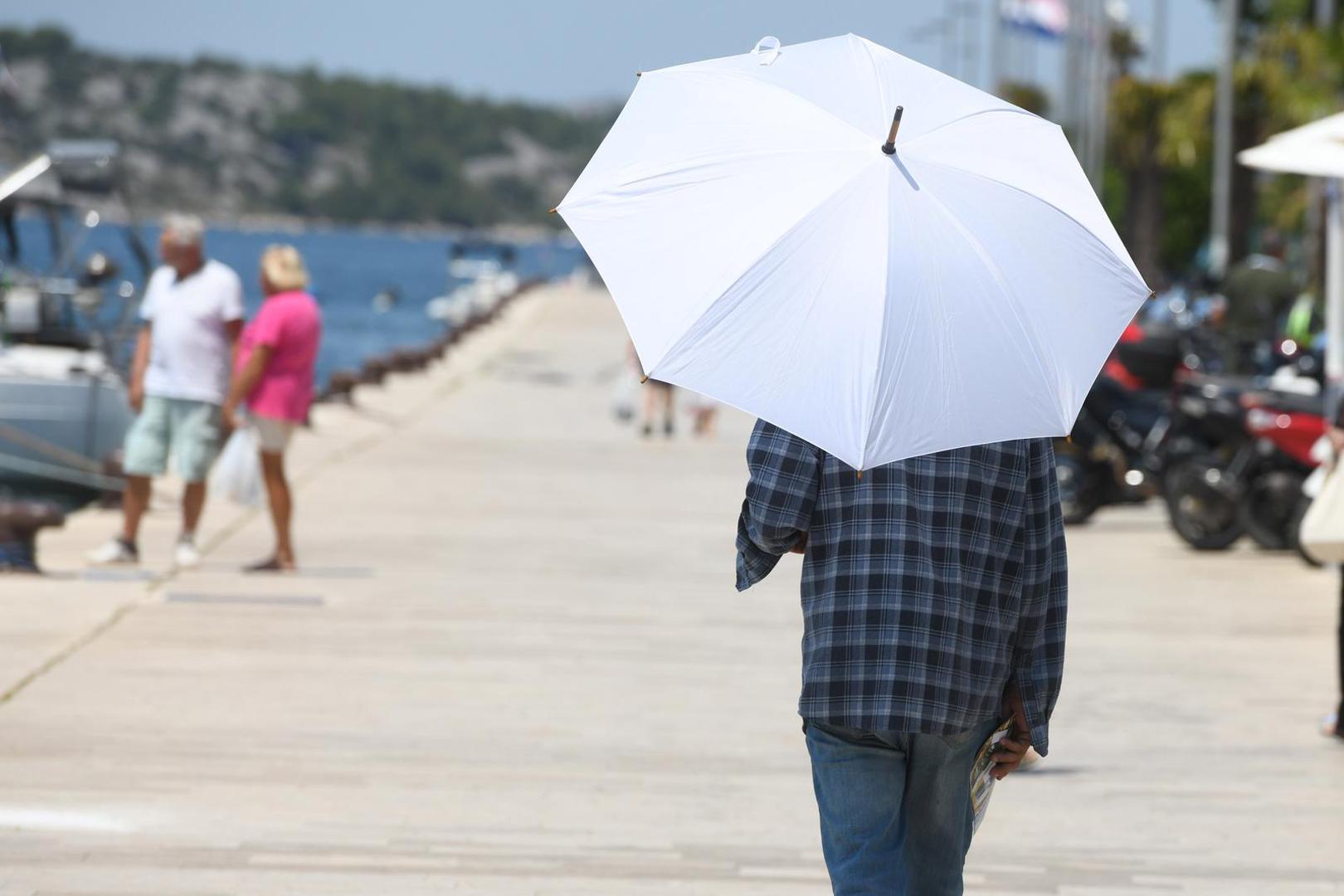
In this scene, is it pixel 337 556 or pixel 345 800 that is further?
pixel 337 556

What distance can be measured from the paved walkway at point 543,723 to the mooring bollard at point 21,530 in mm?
260

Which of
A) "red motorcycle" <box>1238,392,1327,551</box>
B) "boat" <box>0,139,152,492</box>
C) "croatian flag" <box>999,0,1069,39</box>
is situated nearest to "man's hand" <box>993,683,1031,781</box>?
"red motorcycle" <box>1238,392,1327,551</box>

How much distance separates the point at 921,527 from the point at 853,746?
44 centimetres

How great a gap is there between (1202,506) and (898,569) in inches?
379

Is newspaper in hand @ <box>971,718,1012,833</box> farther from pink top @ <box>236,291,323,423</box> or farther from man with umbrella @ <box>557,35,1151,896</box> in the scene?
pink top @ <box>236,291,323,423</box>

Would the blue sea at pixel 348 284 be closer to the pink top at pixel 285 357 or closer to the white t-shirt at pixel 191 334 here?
the white t-shirt at pixel 191 334

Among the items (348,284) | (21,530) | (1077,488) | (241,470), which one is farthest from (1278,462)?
(348,284)

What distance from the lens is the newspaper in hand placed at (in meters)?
3.93

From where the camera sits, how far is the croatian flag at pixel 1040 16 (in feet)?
196

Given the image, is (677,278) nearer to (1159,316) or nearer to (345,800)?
(345,800)

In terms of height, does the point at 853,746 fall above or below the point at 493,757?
above

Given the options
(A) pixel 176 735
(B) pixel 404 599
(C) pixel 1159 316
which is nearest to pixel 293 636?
(B) pixel 404 599

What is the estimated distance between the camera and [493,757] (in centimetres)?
711

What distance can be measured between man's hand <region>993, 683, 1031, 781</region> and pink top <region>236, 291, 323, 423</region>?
282 inches
